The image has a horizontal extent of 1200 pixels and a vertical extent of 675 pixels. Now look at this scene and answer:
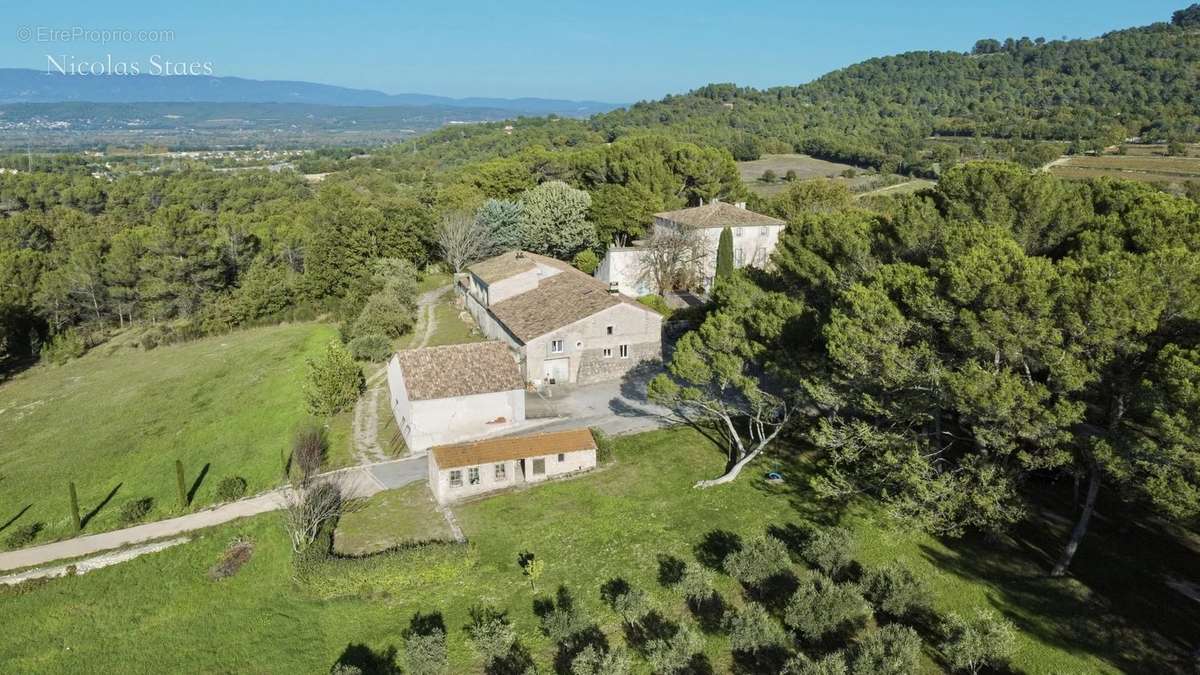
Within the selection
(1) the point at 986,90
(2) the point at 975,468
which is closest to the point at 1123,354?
(2) the point at 975,468

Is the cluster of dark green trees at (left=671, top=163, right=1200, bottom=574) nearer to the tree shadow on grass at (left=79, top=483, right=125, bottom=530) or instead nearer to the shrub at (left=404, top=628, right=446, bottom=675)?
the shrub at (left=404, top=628, right=446, bottom=675)

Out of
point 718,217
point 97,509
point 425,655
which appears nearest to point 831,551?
point 425,655

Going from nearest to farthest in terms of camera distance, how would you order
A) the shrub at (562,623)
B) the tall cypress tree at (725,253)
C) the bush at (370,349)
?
the shrub at (562,623)
the bush at (370,349)
the tall cypress tree at (725,253)

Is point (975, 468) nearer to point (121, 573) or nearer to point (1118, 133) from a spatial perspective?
point (121, 573)

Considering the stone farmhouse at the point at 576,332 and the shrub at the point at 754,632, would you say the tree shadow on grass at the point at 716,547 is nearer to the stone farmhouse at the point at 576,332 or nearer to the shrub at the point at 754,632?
the shrub at the point at 754,632

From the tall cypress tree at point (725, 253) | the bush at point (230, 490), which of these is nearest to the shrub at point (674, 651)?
the bush at point (230, 490)

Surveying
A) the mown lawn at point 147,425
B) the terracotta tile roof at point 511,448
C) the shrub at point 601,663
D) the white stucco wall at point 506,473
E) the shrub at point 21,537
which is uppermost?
the shrub at point 601,663

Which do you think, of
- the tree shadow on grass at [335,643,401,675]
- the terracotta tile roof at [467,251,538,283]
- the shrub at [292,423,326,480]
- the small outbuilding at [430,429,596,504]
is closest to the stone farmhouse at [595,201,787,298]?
the terracotta tile roof at [467,251,538,283]
